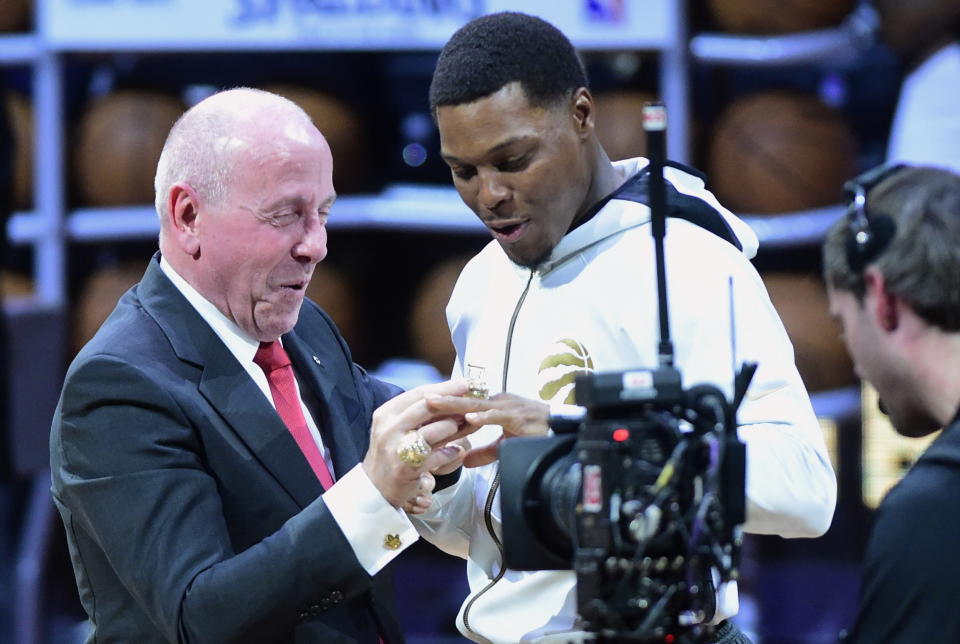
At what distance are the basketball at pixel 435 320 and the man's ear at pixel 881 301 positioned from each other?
332 cm

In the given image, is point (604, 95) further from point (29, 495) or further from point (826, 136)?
point (29, 495)

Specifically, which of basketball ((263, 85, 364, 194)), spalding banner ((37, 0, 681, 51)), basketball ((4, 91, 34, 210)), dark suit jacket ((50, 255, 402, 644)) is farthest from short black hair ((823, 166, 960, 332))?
basketball ((4, 91, 34, 210))

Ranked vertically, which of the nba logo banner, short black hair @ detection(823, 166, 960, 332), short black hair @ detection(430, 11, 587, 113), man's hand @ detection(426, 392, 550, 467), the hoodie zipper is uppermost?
short black hair @ detection(430, 11, 587, 113)

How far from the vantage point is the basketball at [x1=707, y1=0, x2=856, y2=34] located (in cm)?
541

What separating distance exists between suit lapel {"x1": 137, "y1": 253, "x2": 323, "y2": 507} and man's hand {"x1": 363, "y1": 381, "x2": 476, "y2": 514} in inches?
7.9

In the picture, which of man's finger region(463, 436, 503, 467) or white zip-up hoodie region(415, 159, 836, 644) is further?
man's finger region(463, 436, 503, 467)

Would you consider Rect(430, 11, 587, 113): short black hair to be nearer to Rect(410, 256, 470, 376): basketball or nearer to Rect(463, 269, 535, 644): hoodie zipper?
Rect(463, 269, 535, 644): hoodie zipper

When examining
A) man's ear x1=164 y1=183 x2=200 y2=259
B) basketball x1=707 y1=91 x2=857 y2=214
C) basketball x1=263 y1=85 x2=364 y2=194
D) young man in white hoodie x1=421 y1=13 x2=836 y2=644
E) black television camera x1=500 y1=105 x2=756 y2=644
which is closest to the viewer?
black television camera x1=500 y1=105 x2=756 y2=644

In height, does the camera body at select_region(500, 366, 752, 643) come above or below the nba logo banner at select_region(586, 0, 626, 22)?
below

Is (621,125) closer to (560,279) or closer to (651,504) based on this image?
(560,279)

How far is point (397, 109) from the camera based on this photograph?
5.84 meters

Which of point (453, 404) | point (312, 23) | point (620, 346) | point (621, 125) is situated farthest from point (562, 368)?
point (312, 23)

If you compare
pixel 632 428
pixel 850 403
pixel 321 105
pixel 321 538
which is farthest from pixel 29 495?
pixel 632 428

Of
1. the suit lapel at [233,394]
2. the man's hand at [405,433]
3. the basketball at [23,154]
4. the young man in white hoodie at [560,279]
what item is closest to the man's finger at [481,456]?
the young man in white hoodie at [560,279]
